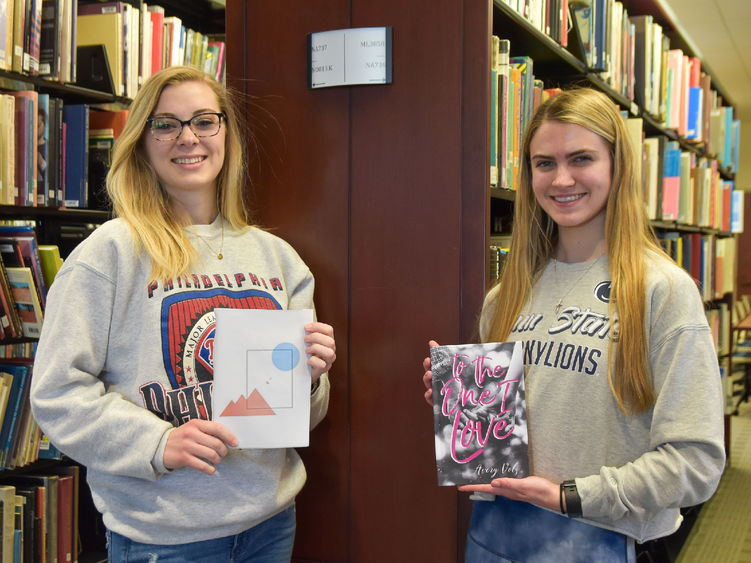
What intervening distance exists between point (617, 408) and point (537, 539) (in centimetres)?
28

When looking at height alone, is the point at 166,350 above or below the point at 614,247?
below

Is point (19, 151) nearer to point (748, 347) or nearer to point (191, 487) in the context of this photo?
point (191, 487)

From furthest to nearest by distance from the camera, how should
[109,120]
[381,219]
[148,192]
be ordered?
[109,120]
[381,219]
[148,192]

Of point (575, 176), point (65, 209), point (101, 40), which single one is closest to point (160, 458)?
point (575, 176)

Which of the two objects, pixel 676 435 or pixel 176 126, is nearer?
pixel 676 435

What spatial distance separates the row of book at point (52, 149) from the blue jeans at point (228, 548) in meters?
1.48

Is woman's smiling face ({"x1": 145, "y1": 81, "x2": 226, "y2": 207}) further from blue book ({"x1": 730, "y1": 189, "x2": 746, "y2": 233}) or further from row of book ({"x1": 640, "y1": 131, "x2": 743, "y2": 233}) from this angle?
blue book ({"x1": 730, "y1": 189, "x2": 746, "y2": 233})

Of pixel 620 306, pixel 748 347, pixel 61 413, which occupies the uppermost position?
pixel 620 306

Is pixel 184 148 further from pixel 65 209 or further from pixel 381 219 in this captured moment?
pixel 65 209

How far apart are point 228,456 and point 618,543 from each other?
0.74 metres

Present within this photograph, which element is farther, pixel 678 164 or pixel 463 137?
pixel 678 164

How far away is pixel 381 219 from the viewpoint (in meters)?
1.71

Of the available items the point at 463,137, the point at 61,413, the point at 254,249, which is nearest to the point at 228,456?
the point at 61,413

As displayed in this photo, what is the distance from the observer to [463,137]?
164cm
